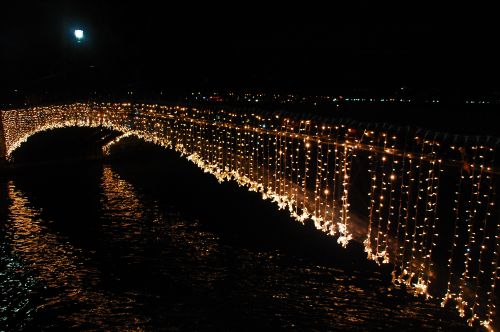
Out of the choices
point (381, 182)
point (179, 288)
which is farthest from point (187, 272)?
point (381, 182)

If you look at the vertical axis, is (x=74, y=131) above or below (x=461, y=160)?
below

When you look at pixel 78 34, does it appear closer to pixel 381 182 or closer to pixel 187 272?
pixel 187 272

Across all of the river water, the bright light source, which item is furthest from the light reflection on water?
the bright light source

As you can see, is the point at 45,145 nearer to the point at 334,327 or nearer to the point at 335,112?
the point at 335,112

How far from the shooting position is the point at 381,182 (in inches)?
463

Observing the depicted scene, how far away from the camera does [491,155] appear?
6.75 metres

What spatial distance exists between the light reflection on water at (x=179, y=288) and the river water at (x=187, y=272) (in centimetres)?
3

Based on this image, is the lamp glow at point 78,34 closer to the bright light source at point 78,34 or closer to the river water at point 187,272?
the bright light source at point 78,34

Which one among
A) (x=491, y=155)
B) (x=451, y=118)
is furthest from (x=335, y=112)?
(x=491, y=155)

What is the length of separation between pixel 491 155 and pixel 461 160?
1.21 ft

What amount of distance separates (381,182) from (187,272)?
192 inches

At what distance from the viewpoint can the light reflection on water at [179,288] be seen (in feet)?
31.7

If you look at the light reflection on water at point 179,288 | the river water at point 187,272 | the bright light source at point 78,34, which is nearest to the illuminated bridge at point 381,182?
the river water at point 187,272

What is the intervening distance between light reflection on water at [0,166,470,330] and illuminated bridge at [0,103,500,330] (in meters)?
1.14
